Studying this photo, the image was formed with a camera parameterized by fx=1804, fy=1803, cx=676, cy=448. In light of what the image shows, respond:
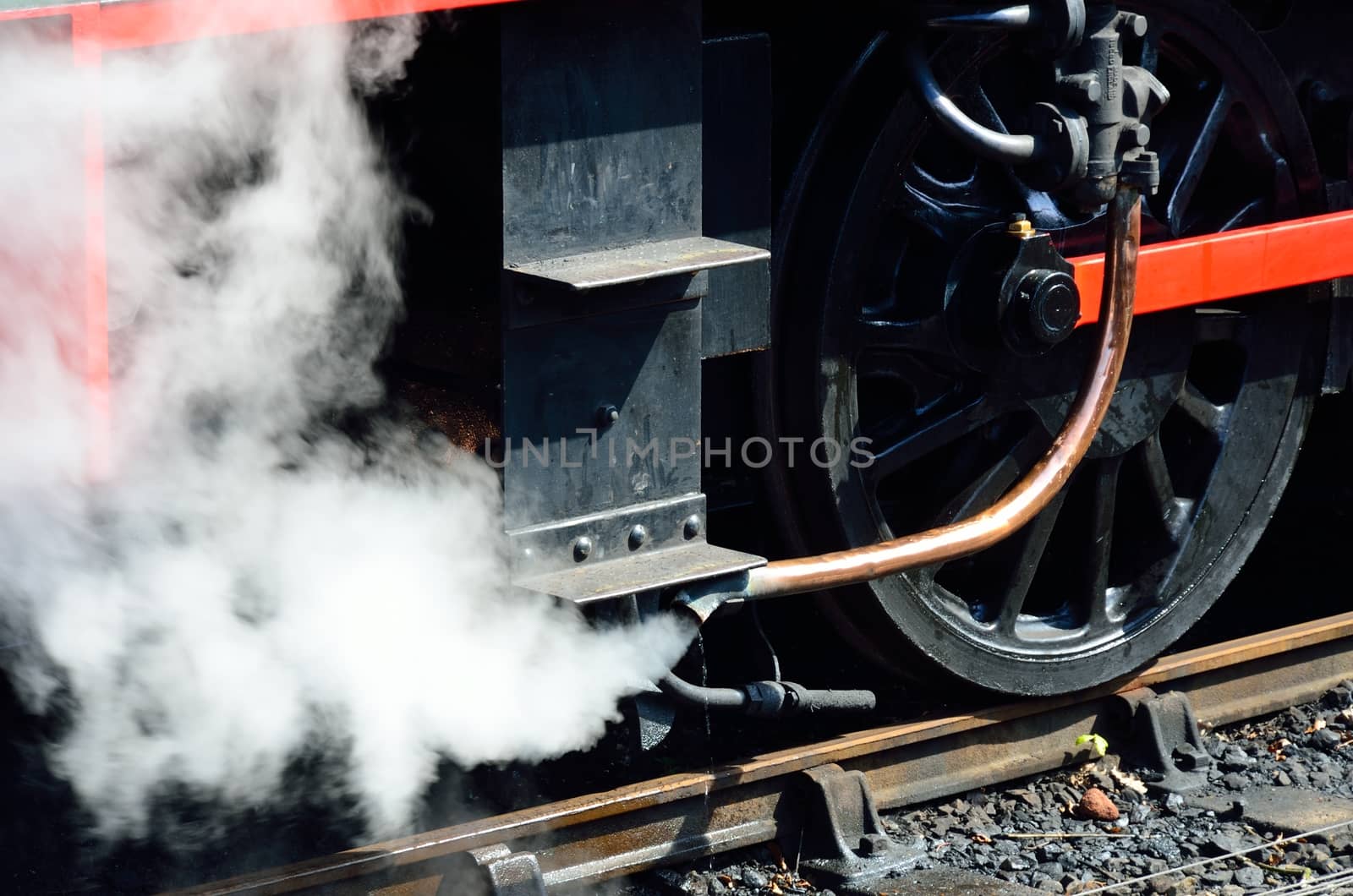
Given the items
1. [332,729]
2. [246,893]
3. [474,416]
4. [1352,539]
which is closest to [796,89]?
[474,416]

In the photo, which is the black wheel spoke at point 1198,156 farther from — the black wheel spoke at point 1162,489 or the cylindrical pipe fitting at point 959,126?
the cylindrical pipe fitting at point 959,126

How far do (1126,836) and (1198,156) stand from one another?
1.38m

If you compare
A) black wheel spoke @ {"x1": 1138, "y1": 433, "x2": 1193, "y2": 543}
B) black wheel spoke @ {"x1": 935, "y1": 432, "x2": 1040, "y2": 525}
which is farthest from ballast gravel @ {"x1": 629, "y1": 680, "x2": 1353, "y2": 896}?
black wheel spoke @ {"x1": 935, "y1": 432, "x2": 1040, "y2": 525}

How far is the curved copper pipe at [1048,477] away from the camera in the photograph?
2990 mm

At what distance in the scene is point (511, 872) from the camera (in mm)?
2957

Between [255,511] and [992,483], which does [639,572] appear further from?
[992,483]

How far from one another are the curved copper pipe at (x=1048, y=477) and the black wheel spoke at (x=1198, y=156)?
1.63 ft

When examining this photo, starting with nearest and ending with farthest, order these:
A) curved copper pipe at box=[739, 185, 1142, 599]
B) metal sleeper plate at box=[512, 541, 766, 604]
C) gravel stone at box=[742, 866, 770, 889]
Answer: metal sleeper plate at box=[512, 541, 766, 604]
curved copper pipe at box=[739, 185, 1142, 599]
gravel stone at box=[742, 866, 770, 889]

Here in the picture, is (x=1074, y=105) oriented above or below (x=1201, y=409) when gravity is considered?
above

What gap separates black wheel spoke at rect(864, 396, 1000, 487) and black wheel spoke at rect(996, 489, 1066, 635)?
0.29 metres

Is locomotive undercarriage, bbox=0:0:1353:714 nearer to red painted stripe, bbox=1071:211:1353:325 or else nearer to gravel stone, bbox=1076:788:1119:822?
red painted stripe, bbox=1071:211:1353:325

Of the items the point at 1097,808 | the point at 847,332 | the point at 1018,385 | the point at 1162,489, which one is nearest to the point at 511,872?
the point at 847,332

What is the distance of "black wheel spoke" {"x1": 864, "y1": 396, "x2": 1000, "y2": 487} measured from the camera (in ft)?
11.3

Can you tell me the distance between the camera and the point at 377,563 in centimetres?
302
